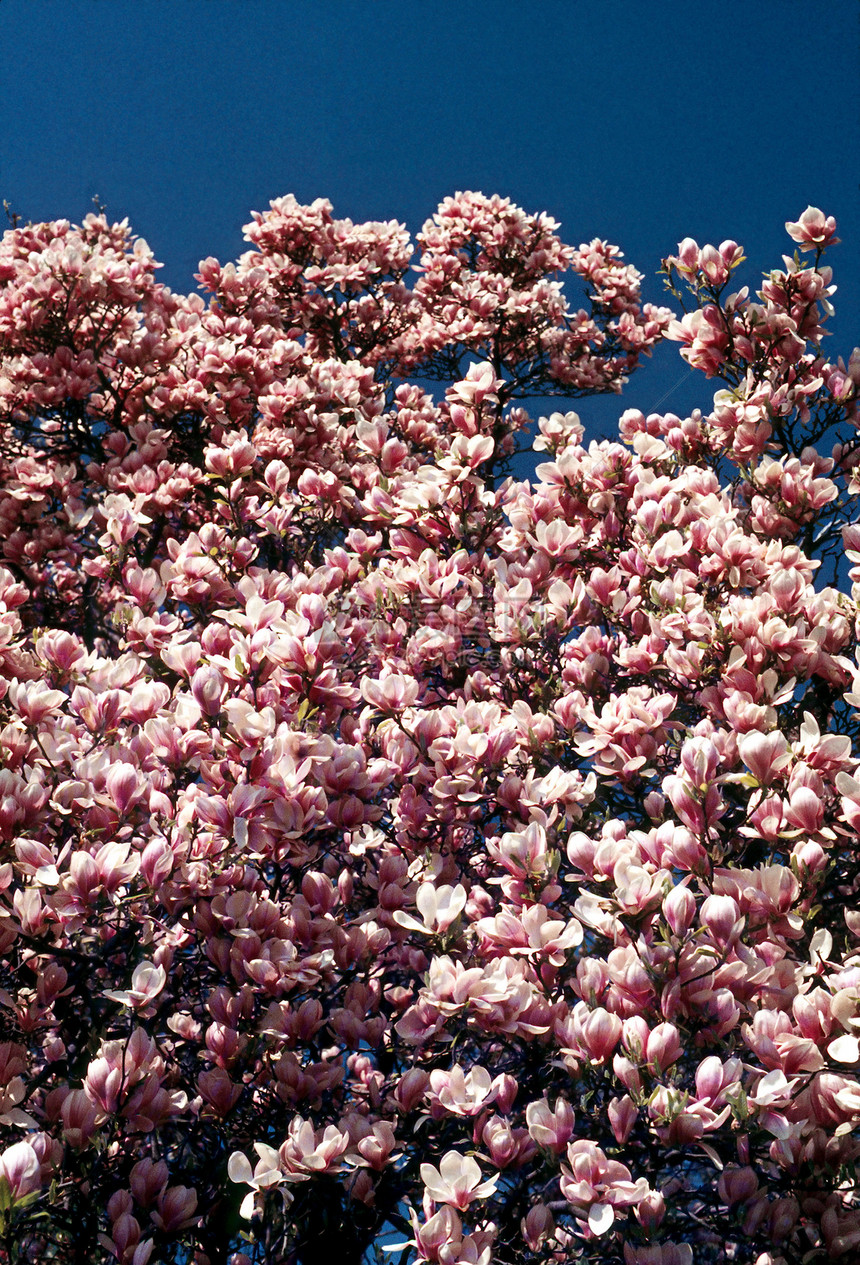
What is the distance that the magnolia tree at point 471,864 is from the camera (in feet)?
8.89

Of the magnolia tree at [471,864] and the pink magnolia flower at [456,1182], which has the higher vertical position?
the magnolia tree at [471,864]

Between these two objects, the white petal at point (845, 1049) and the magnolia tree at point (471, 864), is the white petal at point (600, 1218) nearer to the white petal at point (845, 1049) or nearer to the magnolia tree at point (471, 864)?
the magnolia tree at point (471, 864)

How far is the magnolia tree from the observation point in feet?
8.89

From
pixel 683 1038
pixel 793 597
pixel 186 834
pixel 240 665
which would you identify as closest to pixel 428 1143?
pixel 683 1038

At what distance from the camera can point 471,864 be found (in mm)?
4070

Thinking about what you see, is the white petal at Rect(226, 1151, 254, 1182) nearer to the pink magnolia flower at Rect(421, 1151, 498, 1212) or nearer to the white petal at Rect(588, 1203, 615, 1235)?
the pink magnolia flower at Rect(421, 1151, 498, 1212)

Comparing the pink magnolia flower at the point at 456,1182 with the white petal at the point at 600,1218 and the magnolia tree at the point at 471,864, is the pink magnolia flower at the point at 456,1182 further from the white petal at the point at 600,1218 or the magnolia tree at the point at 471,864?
the white petal at the point at 600,1218

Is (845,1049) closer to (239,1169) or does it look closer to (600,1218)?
(600,1218)

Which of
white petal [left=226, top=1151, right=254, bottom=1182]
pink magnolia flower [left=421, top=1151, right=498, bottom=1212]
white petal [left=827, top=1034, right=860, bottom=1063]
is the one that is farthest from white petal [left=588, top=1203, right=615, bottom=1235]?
white petal [left=226, top=1151, right=254, bottom=1182]

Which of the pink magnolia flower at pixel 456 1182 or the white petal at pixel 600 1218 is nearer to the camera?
the white petal at pixel 600 1218

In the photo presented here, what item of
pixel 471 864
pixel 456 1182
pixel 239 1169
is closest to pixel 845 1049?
pixel 456 1182

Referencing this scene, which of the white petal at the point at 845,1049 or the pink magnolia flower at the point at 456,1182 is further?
the pink magnolia flower at the point at 456,1182

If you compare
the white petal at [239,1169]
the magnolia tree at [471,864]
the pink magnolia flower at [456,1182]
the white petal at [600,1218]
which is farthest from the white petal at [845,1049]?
the white petal at [239,1169]

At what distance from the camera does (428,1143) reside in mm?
3236
